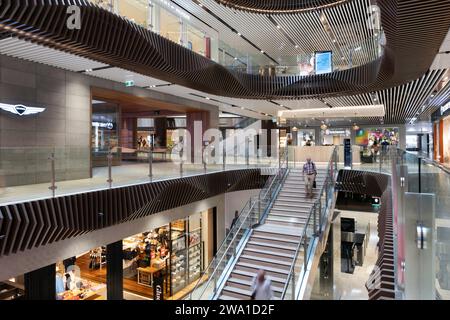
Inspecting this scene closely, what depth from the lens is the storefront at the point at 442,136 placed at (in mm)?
16117

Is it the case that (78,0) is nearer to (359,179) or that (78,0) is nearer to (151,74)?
(151,74)

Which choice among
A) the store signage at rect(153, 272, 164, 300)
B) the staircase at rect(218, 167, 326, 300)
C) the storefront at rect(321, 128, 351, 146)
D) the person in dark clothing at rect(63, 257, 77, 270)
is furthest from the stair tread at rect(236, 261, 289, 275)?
the storefront at rect(321, 128, 351, 146)

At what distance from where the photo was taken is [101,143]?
13.0 meters

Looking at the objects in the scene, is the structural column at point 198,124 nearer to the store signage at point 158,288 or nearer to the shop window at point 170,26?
the shop window at point 170,26

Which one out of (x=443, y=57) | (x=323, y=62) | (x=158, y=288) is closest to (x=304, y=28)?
(x=323, y=62)

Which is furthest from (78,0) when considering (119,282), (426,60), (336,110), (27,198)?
(336,110)

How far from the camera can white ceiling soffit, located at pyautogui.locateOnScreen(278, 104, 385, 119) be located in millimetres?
18859

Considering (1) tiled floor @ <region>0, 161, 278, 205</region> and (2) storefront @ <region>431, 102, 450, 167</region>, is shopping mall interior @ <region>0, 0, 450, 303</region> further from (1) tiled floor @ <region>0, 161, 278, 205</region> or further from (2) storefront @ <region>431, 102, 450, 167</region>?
(2) storefront @ <region>431, 102, 450, 167</region>

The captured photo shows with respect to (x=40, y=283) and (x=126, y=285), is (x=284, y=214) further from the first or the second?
(x=40, y=283)

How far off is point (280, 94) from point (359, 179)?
4.95m

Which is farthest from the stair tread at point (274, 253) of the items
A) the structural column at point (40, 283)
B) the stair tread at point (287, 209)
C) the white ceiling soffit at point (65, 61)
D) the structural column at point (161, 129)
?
the structural column at point (161, 129)

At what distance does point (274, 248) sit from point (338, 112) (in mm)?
13472

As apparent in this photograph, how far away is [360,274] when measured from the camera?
15109 mm

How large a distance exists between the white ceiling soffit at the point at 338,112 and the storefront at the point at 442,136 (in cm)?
309
